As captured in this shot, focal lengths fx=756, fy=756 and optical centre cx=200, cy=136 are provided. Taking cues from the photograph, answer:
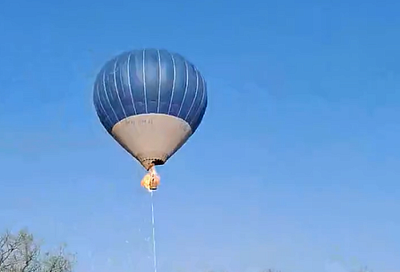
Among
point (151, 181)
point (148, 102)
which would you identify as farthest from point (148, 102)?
point (151, 181)

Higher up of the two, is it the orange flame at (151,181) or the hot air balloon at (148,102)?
the hot air balloon at (148,102)

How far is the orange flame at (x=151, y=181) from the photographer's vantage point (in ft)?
59.3

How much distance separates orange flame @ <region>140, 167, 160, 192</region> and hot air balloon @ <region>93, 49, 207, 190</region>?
45 millimetres

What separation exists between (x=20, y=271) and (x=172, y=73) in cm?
1890

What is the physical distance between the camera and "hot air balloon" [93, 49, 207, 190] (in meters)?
18.6

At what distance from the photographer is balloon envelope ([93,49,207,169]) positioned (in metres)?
18.6

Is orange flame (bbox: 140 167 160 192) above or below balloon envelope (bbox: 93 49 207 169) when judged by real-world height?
below

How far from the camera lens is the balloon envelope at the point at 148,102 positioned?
18.6m

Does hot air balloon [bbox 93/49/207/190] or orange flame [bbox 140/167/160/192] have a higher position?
hot air balloon [bbox 93/49/207/190]

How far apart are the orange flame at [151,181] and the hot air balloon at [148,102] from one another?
4 cm

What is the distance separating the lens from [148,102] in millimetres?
18594

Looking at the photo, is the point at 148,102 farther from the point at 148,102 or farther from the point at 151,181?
the point at 151,181

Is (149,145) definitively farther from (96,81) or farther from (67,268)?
(67,268)

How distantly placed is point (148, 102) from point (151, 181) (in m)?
1.97
